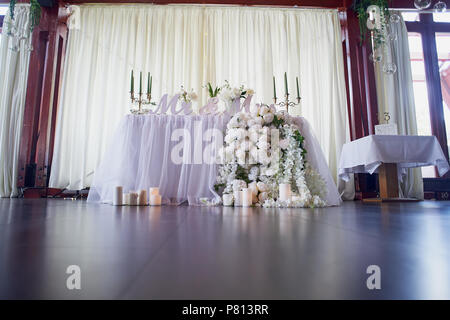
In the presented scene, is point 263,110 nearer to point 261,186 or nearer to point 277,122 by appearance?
point 277,122

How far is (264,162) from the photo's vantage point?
2.32 meters

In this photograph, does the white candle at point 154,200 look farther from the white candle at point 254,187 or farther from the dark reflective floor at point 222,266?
the dark reflective floor at point 222,266

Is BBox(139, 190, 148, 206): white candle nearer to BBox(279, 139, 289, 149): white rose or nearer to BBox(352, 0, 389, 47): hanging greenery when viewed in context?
BBox(279, 139, 289, 149): white rose

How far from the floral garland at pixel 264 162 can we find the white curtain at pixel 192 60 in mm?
2407

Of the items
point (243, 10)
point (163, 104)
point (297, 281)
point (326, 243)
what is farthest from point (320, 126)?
point (297, 281)

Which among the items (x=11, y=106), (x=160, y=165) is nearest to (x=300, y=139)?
(x=160, y=165)

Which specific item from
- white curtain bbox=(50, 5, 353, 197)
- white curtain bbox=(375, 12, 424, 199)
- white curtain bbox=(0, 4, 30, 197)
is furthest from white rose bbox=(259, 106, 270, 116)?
white curtain bbox=(0, 4, 30, 197)

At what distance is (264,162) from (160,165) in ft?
2.74

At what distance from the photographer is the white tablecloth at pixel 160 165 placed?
2449 mm

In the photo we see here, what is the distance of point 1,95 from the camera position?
448 centimetres

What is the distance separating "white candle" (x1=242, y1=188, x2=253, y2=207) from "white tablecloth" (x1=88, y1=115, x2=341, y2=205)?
0.89ft

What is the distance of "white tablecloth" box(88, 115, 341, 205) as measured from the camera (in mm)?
2449
